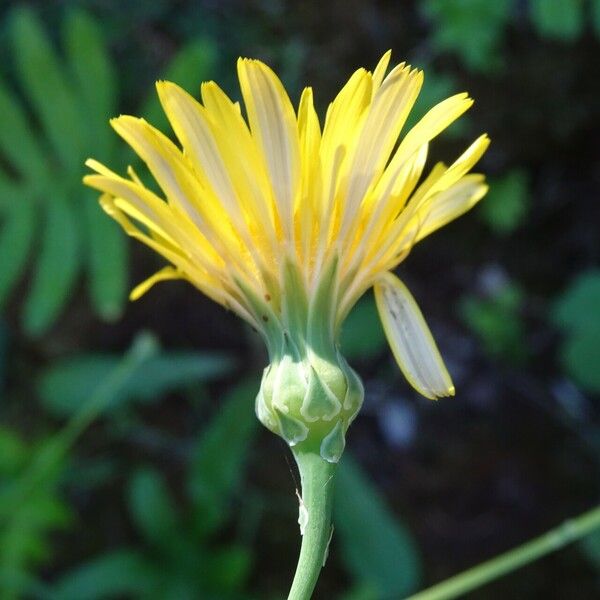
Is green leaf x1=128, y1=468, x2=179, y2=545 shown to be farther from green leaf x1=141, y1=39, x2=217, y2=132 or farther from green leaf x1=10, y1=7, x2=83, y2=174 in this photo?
green leaf x1=141, y1=39, x2=217, y2=132

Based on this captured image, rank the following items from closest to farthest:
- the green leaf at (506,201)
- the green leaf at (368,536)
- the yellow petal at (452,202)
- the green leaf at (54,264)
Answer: the yellow petal at (452,202)
the green leaf at (54,264)
the green leaf at (368,536)
the green leaf at (506,201)

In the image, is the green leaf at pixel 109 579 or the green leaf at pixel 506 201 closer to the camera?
the green leaf at pixel 109 579

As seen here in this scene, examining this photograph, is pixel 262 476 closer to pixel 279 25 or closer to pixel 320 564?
pixel 279 25

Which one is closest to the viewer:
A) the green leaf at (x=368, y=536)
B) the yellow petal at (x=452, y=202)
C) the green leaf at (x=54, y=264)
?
the yellow petal at (x=452, y=202)

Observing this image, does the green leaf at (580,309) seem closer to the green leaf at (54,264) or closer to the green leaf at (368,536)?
the green leaf at (368,536)

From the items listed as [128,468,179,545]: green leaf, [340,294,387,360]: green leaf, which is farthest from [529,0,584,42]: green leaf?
[128,468,179,545]: green leaf

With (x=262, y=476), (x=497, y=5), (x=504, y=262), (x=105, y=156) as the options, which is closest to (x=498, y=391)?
(x=504, y=262)

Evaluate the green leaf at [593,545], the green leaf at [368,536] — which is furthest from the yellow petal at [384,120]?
the green leaf at [593,545]
